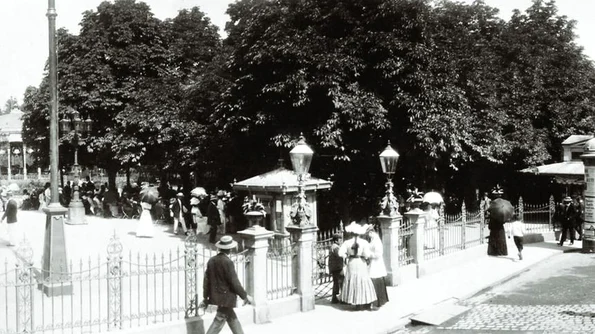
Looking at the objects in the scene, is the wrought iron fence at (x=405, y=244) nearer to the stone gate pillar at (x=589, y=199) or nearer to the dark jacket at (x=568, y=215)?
the stone gate pillar at (x=589, y=199)

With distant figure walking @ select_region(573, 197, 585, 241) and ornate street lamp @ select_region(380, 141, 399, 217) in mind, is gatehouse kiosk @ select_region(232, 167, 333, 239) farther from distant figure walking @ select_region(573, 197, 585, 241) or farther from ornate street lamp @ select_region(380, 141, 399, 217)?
distant figure walking @ select_region(573, 197, 585, 241)

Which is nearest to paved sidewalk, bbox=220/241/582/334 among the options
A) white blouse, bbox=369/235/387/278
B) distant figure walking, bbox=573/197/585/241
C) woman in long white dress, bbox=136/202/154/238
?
white blouse, bbox=369/235/387/278

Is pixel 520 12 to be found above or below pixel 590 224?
above

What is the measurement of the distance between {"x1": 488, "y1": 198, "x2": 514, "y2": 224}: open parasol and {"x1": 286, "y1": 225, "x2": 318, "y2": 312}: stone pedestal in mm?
7705

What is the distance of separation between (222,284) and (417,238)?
7168mm

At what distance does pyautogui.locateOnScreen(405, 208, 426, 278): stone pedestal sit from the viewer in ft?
48.5

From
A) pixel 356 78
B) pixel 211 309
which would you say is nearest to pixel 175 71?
pixel 356 78

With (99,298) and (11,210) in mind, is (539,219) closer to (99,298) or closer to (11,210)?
(11,210)

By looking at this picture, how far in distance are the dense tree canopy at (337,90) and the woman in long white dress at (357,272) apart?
911 cm

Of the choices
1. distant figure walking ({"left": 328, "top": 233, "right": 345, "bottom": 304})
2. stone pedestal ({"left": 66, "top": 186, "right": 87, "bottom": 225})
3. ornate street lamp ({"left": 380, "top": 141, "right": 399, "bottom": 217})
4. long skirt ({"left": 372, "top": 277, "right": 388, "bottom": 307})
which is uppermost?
ornate street lamp ({"left": 380, "top": 141, "right": 399, "bottom": 217})

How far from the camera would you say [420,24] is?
2155 cm

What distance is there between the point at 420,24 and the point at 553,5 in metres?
16.7

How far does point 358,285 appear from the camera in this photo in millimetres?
11211

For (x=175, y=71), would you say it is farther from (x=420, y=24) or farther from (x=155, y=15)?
(x=420, y=24)
